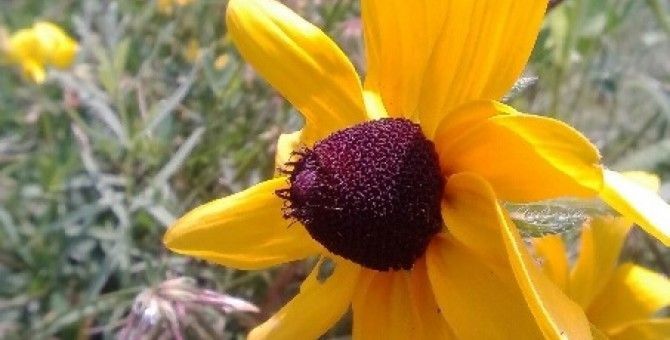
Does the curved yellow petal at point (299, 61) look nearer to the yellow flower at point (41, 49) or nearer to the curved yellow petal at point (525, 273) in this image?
the curved yellow petal at point (525, 273)

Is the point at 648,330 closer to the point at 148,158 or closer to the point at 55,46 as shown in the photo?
the point at 148,158

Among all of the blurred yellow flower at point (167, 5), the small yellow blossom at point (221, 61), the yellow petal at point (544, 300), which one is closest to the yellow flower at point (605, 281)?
the yellow petal at point (544, 300)

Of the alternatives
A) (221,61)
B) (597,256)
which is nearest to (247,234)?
(597,256)

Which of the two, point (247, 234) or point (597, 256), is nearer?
point (247, 234)

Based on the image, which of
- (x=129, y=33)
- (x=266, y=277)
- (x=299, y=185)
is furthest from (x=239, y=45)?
(x=129, y=33)

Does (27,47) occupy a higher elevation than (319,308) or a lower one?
higher

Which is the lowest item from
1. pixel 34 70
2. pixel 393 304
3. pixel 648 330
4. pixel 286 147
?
pixel 648 330
